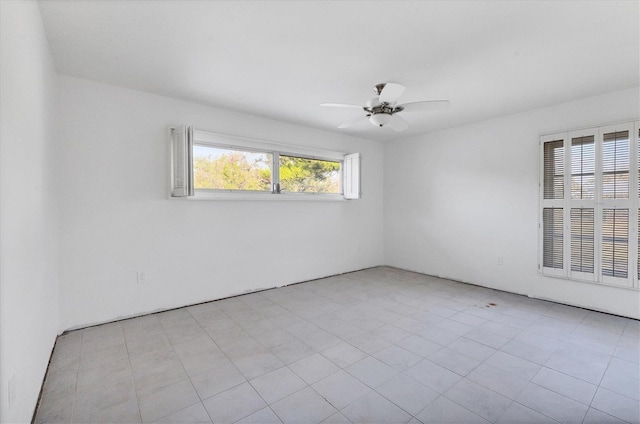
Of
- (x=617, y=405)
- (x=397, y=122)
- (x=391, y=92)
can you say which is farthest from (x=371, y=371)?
(x=397, y=122)

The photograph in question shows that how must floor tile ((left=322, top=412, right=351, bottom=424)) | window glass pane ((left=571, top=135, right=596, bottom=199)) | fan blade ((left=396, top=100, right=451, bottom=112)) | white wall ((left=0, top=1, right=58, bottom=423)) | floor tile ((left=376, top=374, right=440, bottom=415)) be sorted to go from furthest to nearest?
window glass pane ((left=571, top=135, right=596, bottom=199)) < fan blade ((left=396, top=100, right=451, bottom=112)) < floor tile ((left=376, top=374, right=440, bottom=415)) < floor tile ((left=322, top=412, right=351, bottom=424)) < white wall ((left=0, top=1, right=58, bottom=423))

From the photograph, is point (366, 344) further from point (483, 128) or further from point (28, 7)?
point (483, 128)

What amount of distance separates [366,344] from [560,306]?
110 inches

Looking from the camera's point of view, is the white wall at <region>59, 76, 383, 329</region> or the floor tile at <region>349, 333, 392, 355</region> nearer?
the floor tile at <region>349, 333, 392, 355</region>

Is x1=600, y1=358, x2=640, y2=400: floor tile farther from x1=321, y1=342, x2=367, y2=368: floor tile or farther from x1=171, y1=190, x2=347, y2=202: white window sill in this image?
x1=171, y1=190, x2=347, y2=202: white window sill

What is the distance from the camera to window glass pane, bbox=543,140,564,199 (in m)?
3.82

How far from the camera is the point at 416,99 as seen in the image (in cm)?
359

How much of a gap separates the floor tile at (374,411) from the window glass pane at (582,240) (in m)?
3.33

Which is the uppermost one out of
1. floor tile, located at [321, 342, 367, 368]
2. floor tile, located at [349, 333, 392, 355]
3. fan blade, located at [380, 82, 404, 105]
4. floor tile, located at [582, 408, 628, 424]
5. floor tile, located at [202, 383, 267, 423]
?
fan blade, located at [380, 82, 404, 105]

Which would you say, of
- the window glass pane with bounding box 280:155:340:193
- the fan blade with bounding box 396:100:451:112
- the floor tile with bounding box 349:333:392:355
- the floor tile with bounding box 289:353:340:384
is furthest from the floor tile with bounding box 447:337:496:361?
the window glass pane with bounding box 280:155:340:193

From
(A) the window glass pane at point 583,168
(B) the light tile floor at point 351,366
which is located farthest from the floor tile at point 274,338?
(A) the window glass pane at point 583,168

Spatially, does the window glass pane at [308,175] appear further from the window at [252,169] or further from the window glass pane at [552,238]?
the window glass pane at [552,238]

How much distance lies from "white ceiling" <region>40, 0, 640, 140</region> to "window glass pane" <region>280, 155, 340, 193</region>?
1228 mm

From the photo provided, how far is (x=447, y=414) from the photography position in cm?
180
